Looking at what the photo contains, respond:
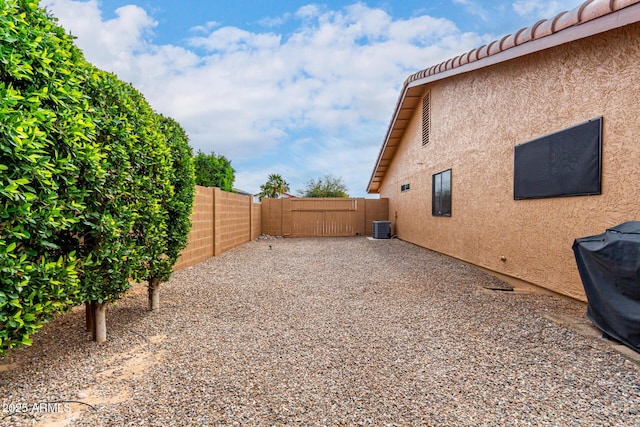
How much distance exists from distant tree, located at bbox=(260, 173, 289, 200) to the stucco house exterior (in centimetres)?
2266

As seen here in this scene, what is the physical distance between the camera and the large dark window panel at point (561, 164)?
4344 millimetres

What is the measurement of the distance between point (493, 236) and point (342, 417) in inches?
230

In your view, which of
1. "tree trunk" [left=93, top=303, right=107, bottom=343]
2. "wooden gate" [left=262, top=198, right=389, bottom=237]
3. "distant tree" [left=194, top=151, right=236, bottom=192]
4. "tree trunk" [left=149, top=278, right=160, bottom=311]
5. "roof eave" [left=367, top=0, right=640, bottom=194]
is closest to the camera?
"tree trunk" [left=93, top=303, right=107, bottom=343]

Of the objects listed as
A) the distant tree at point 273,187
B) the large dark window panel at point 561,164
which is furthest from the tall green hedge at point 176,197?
the distant tree at point 273,187

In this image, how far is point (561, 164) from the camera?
16.0 feet

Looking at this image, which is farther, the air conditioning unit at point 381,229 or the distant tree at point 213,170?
the distant tree at point 213,170

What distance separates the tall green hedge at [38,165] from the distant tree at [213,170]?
598 inches

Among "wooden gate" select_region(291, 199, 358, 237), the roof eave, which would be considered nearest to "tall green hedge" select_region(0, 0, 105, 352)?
the roof eave

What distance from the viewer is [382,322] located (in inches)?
156

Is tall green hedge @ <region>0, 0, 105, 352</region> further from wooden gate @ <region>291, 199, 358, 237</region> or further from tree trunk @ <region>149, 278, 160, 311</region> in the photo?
wooden gate @ <region>291, 199, 358, 237</region>

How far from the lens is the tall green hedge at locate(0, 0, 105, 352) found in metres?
1.99

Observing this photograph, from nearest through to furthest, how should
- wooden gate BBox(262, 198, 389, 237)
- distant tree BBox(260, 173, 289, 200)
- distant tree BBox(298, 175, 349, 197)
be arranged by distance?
wooden gate BBox(262, 198, 389, 237) < distant tree BBox(298, 175, 349, 197) < distant tree BBox(260, 173, 289, 200)

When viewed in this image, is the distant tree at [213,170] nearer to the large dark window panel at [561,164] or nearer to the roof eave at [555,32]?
the roof eave at [555,32]

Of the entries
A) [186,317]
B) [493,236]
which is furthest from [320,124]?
[186,317]
